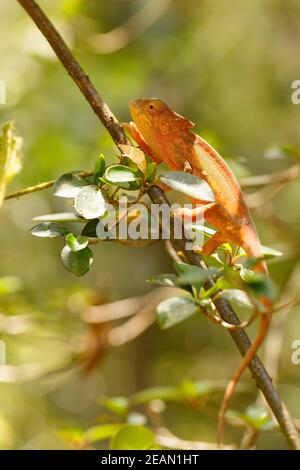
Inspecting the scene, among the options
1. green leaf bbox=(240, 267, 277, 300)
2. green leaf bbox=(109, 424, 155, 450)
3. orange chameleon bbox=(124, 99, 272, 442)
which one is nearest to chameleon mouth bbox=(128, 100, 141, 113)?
orange chameleon bbox=(124, 99, 272, 442)

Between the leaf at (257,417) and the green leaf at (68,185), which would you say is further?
the leaf at (257,417)

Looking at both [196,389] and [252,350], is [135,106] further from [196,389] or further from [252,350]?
[252,350]

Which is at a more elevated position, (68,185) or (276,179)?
(276,179)

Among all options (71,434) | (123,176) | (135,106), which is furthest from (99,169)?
(71,434)

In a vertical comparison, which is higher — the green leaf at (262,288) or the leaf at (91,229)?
the leaf at (91,229)

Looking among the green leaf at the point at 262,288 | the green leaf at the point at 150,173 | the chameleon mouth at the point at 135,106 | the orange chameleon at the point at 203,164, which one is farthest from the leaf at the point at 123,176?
the chameleon mouth at the point at 135,106

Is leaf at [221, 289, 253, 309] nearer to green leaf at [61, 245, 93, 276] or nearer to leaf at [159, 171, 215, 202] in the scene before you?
leaf at [159, 171, 215, 202]

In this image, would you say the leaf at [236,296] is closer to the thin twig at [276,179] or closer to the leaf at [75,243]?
the leaf at [75,243]
